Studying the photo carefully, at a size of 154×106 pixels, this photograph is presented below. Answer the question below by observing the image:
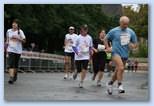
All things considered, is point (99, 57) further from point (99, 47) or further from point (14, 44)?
point (14, 44)

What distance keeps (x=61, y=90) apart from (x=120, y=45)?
0.78 meters

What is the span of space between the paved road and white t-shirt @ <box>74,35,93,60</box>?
30 cm

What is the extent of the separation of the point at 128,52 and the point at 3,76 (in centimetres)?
134

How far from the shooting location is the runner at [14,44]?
58.6 feet

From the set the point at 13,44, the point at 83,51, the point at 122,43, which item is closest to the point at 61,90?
the point at 83,51

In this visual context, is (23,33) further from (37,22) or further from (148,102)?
(148,102)

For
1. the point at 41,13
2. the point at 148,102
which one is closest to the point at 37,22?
the point at 41,13

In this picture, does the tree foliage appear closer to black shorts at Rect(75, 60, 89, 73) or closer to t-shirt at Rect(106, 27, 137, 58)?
t-shirt at Rect(106, 27, 137, 58)

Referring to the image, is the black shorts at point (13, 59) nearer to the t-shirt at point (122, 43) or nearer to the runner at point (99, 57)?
the runner at point (99, 57)

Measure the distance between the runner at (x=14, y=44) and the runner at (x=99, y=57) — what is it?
0.77 meters

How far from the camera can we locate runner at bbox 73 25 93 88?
706 inches

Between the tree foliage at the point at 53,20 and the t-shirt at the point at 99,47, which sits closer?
the tree foliage at the point at 53,20

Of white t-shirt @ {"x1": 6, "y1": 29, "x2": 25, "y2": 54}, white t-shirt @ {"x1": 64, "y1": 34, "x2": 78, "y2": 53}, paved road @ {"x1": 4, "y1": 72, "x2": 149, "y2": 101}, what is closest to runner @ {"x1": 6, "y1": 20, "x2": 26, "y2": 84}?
white t-shirt @ {"x1": 6, "y1": 29, "x2": 25, "y2": 54}

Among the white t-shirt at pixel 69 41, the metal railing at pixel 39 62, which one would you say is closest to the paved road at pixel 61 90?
the metal railing at pixel 39 62
